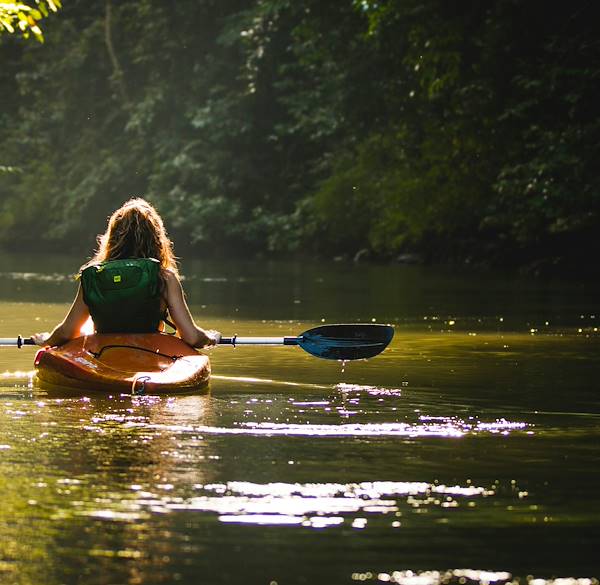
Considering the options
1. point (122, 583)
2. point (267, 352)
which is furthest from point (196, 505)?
point (267, 352)

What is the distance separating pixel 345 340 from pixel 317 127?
37.4 metres

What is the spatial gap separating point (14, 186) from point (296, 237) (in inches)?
912

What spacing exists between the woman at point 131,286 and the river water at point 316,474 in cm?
50

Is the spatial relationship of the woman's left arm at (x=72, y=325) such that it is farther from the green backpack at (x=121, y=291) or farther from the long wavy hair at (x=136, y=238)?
the long wavy hair at (x=136, y=238)

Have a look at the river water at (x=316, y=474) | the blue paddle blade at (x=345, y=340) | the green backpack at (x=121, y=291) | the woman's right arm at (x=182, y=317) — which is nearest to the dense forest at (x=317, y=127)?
the blue paddle blade at (x=345, y=340)

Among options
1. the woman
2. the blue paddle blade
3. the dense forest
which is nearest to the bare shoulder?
the woman

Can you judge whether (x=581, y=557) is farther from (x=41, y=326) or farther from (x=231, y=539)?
(x=41, y=326)

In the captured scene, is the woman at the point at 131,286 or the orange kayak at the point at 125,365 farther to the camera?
the woman at the point at 131,286

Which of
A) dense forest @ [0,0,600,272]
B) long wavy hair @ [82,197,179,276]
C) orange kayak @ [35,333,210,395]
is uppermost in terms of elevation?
dense forest @ [0,0,600,272]

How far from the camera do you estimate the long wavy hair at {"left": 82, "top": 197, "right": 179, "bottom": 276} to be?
430 inches

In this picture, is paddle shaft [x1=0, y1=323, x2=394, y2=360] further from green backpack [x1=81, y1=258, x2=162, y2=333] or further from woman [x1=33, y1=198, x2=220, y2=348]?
green backpack [x1=81, y1=258, x2=162, y2=333]

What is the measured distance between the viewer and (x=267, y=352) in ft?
46.2

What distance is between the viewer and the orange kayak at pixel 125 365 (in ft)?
34.1

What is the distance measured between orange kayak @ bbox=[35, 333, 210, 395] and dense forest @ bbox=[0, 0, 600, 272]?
16.8 m
